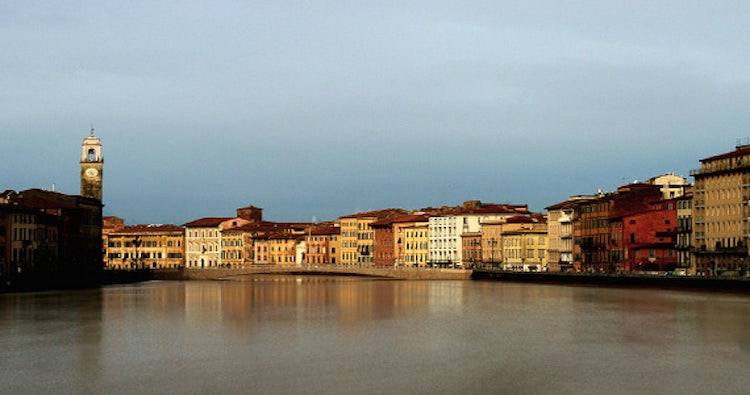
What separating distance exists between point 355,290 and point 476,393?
186ft

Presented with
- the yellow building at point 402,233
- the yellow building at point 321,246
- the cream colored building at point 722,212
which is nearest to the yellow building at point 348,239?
the yellow building at point 321,246

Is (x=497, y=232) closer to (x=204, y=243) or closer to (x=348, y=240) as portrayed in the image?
(x=348, y=240)

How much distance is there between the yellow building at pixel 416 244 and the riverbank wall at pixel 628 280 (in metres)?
27.0

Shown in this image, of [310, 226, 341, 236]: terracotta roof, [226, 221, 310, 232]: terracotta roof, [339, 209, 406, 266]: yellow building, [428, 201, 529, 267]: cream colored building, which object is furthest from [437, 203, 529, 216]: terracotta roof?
[226, 221, 310, 232]: terracotta roof

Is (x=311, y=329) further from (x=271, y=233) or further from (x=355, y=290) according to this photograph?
(x=271, y=233)

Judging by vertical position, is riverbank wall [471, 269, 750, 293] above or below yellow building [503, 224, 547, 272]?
below

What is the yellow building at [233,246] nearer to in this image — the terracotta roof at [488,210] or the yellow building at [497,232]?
the terracotta roof at [488,210]

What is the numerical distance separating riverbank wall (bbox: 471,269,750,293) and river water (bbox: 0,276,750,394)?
173 cm

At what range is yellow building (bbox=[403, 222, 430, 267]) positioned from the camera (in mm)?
139750

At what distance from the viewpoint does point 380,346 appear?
1577 inches

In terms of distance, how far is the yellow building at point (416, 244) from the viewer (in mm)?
139750

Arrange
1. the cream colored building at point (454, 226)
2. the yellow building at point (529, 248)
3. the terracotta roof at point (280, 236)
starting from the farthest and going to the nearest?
the terracotta roof at point (280, 236), the cream colored building at point (454, 226), the yellow building at point (529, 248)

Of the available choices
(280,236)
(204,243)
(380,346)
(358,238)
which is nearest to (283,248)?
(280,236)

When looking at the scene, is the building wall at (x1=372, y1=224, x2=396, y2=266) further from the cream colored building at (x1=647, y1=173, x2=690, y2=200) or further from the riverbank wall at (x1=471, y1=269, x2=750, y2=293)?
the cream colored building at (x1=647, y1=173, x2=690, y2=200)
